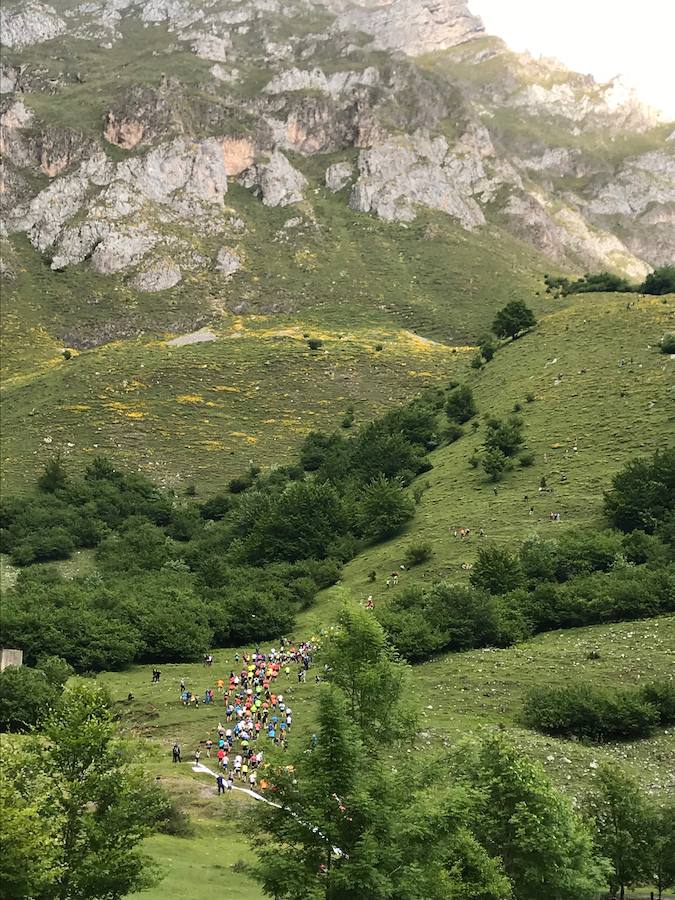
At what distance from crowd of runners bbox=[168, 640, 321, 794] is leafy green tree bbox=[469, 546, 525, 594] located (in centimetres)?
1251

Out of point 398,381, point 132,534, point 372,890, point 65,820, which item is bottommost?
point 398,381

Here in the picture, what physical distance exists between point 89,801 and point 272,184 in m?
189

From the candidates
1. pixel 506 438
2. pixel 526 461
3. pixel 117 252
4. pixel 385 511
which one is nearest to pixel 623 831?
pixel 385 511

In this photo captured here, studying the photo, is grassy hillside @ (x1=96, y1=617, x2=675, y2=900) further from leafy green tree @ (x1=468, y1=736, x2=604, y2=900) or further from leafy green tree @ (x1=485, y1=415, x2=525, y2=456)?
leafy green tree @ (x1=485, y1=415, x2=525, y2=456)

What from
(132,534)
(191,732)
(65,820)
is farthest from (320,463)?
(65,820)

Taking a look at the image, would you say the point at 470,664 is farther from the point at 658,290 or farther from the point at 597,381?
Answer: the point at 658,290

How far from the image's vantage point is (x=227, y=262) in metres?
172

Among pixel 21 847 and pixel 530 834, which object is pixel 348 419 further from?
pixel 21 847

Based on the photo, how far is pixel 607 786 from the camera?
27.9 meters

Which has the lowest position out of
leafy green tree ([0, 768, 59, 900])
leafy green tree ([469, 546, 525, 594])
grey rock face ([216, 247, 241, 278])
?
grey rock face ([216, 247, 241, 278])

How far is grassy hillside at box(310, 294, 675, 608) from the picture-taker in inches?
2699

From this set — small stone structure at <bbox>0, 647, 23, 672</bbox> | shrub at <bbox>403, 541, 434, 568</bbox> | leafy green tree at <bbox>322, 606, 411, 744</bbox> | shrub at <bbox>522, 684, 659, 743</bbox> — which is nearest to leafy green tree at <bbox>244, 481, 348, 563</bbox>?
shrub at <bbox>403, 541, 434, 568</bbox>

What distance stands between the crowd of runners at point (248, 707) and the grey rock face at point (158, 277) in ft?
386

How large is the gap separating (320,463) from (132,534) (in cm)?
2436
